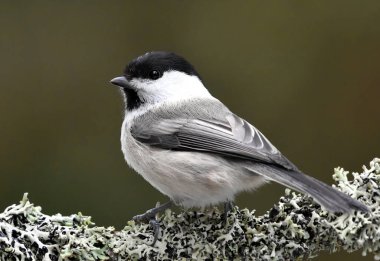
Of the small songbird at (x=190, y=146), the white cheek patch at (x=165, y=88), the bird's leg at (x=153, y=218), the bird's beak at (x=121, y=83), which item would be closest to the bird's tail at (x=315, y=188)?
the small songbird at (x=190, y=146)

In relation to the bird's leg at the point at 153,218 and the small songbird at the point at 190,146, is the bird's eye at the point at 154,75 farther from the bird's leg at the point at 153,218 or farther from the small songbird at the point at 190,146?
the bird's leg at the point at 153,218

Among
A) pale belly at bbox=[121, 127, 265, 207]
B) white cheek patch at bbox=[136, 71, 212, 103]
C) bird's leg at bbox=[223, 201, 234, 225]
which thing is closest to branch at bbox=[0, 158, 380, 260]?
bird's leg at bbox=[223, 201, 234, 225]

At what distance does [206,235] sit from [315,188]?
0.39 metres

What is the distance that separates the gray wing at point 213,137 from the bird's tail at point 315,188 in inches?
1.1

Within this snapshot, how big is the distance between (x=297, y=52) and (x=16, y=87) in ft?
4.89

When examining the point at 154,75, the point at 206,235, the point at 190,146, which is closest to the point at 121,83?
the point at 154,75

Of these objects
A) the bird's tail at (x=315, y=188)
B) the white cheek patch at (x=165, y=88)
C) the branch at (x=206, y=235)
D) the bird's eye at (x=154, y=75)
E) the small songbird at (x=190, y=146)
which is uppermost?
the bird's eye at (x=154, y=75)

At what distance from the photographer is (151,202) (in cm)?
342

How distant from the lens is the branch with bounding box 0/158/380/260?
2.07 metres

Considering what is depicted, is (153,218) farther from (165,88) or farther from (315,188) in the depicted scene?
(165,88)

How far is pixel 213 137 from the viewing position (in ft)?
7.95

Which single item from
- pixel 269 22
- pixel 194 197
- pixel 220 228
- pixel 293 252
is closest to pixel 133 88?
pixel 194 197

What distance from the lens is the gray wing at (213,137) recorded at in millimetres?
2291

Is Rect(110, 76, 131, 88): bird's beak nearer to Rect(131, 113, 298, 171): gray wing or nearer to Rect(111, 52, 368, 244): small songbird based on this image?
Rect(111, 52, 368, 244): small songbird
